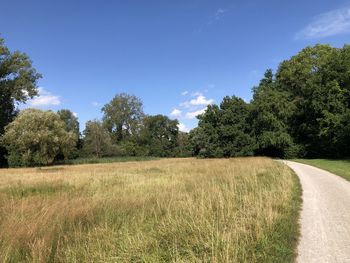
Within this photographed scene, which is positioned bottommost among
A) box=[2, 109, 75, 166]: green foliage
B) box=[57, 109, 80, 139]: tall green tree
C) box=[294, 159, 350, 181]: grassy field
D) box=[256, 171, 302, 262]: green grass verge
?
box=[256, 171, 302, 262]: green grass verge

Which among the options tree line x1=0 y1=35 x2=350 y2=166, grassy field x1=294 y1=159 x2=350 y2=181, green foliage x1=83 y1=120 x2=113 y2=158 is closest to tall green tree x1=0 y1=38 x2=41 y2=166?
tree line x1=0 y1=35 x2=350 y2=166

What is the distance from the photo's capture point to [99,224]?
8.20m

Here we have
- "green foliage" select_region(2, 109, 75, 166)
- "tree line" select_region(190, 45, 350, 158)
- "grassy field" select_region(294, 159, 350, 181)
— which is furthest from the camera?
"green foliage" select_region(2, 109, 75, 166)

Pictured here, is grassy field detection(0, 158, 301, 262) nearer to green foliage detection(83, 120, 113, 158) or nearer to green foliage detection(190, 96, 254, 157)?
green foliage detection(190, 96, 254, 157)

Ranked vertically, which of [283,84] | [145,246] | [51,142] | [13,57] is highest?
[13,57]

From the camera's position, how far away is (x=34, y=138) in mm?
50406

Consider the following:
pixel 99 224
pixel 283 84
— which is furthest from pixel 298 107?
pixel 99 224

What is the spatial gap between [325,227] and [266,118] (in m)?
44.3

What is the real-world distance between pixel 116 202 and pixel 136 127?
105m

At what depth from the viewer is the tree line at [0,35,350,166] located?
141ft

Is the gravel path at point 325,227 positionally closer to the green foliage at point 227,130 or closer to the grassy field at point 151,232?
the grassy field at point 151,232

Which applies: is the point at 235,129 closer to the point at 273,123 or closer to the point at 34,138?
the point at 273,123

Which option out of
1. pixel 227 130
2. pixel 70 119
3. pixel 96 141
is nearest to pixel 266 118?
pixel 227 130

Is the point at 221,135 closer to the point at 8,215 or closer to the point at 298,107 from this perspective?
the point at 298,107
